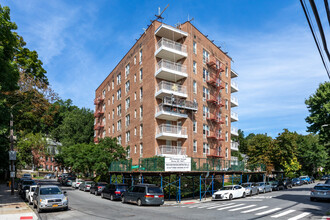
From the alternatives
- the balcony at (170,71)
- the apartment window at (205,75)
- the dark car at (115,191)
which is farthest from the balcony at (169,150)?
the apartment window at (205,75)

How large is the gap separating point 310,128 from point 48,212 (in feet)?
113

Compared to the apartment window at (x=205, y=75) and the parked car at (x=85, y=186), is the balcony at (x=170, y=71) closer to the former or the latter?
the apartment window at (x=205, y=75)

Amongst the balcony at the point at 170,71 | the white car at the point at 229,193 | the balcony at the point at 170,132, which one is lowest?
the white car at the point at 229,193

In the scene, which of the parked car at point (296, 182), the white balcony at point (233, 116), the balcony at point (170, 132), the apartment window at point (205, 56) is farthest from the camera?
the parked car at point (296, 182)

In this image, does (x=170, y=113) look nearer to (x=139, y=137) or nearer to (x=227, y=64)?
(x=139, y=137)

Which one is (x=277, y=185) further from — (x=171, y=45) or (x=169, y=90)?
(x=171, y=45)

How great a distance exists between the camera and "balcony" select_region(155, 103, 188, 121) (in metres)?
37.4

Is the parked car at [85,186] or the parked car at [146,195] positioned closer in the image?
the parked car at [146,195]

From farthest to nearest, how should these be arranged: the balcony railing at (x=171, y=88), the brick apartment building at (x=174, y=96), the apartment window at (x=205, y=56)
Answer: the apartment window at (x=205, y=56) < the brick apartment building at (x=174, y=96) < the balcony railing at (x=171, y=88)

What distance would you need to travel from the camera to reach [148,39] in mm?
41969

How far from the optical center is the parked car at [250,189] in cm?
3361

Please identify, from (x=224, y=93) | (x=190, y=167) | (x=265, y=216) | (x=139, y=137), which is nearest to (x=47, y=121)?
(x=139, y=137)

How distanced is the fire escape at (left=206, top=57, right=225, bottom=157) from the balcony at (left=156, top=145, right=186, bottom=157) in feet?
20.2

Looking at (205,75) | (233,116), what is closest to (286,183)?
(233,116)
